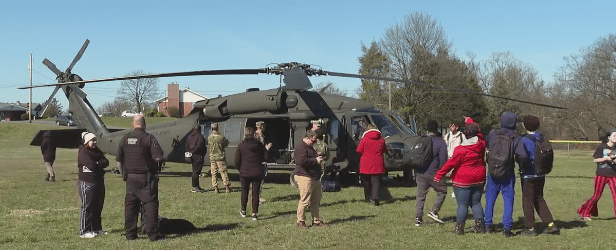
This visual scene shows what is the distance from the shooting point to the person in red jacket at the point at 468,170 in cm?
707

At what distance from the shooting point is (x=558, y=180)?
14.8m

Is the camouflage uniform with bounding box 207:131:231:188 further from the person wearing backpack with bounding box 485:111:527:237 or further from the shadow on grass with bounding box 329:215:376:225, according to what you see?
the person wearing backpack with bounding box 485:111:527:237

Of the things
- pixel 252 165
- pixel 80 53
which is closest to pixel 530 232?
pixel 252 165

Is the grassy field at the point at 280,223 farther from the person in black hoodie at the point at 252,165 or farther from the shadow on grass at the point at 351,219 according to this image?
the person in black hoodie at the point at 252,165

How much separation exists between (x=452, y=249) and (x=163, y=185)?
958cm

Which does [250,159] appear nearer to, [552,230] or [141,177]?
[141,177]

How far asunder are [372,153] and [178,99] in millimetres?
76799

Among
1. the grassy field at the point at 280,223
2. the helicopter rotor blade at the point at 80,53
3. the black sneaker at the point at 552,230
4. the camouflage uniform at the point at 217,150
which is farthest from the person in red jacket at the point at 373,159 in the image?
the helicopter rotor blade at the point at 80,53

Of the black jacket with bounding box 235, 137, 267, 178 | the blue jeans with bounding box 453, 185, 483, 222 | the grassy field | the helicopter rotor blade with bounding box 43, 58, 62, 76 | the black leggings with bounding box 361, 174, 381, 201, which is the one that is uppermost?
the helicopter rotor blade with bounding box 43, 58, 62, 76

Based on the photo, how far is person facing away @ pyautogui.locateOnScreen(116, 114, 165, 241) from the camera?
278 inches

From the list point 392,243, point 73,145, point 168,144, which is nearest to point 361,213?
point 392,243

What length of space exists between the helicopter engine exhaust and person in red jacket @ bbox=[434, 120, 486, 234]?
6.96 metres

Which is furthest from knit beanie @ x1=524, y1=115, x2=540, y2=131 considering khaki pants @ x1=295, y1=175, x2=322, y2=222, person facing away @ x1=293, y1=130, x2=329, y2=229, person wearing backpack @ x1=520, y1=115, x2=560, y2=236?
khaki pants @ x1=295, y1=175, x2=322, y2=222

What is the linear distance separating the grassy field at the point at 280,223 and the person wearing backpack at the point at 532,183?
0.65 feet
